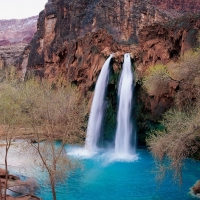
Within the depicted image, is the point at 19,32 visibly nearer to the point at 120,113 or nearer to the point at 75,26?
the point at 75,26

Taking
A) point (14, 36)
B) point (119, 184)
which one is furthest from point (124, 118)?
point (14, 36)

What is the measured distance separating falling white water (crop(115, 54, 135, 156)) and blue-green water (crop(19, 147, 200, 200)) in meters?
3.68

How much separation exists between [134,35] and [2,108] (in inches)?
1625

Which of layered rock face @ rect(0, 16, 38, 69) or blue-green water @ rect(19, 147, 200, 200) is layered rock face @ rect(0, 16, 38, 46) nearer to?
layered rock face @ rect(0, 16, 38, 69)

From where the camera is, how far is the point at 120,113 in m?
21.3

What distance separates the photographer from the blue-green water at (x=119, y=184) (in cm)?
1124

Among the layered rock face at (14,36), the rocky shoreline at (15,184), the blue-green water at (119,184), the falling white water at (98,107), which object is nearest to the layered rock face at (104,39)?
the falling white water at (98,107)

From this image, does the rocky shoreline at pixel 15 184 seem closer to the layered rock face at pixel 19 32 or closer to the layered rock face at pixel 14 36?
the layered rock face at pixel 14 36

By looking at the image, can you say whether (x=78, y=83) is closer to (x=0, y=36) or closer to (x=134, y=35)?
(x=134, y=35)

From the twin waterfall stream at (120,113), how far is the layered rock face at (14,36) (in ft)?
191

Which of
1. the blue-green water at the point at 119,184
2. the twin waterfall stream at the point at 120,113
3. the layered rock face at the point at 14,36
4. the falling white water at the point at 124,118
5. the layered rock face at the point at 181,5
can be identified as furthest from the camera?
the layered rock face at the point at 14,36

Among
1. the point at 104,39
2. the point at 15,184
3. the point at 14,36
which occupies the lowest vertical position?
the point at 15,184

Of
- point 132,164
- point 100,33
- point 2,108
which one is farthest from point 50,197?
point 100,33

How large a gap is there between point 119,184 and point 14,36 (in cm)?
12568
